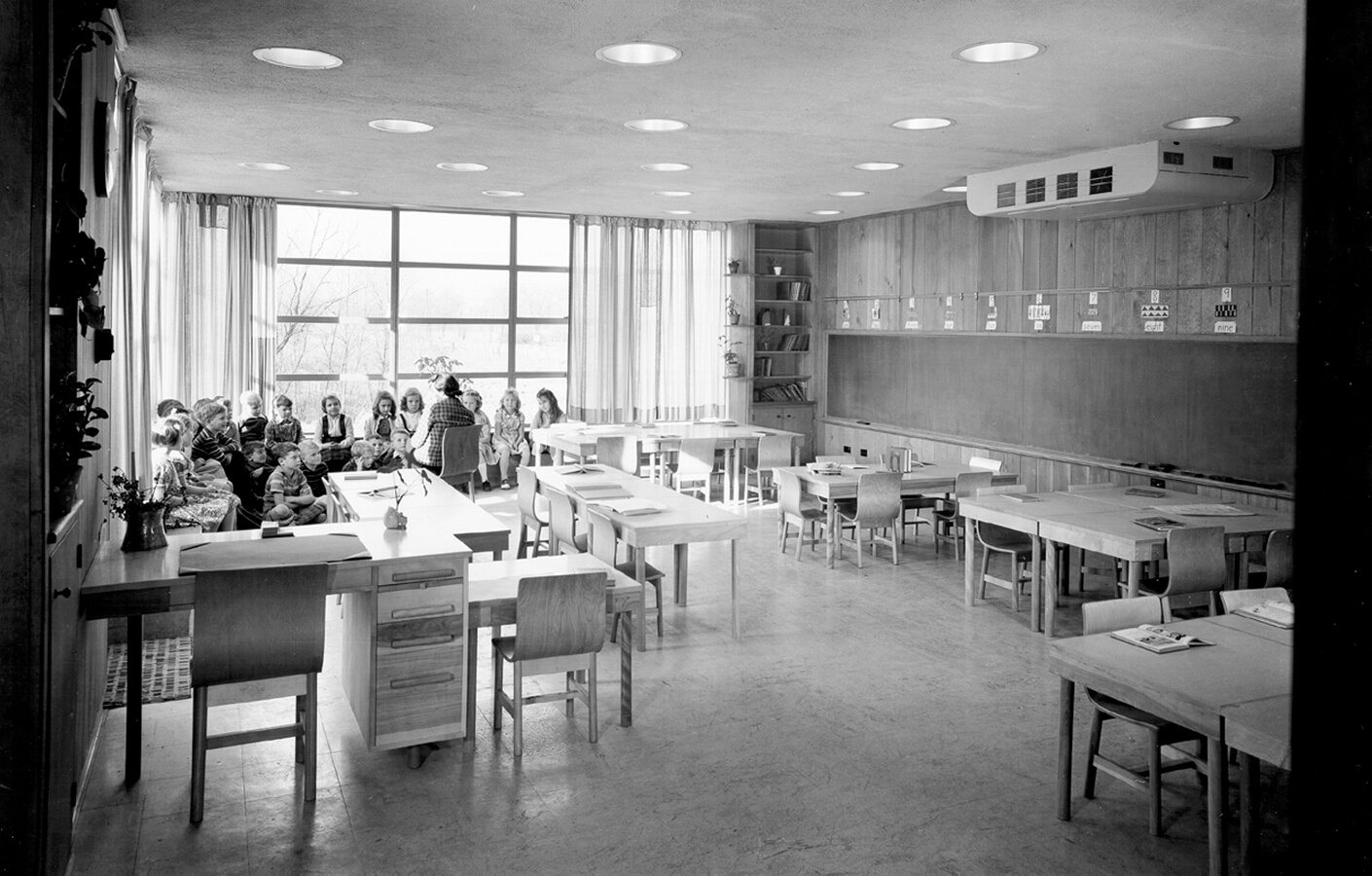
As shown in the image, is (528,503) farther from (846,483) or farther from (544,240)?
(544,240)

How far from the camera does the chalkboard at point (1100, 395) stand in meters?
7.50

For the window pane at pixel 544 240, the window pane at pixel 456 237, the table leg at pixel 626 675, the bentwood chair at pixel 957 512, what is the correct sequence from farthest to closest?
1. the window pane at pixel 544 240
2. the window pane at pixel 456 237
3. the bentwood chair at pixel 957 512
4. the table leg at pixel 626 675

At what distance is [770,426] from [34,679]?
10.8 meters

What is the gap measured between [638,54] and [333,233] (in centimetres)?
775

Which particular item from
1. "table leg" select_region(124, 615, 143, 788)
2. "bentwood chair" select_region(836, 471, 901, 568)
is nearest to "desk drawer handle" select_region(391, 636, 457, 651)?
"table leg" select_region(124, 615, 143, 788)

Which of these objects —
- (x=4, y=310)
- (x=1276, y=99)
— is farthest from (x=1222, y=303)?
(x=4, y=310)

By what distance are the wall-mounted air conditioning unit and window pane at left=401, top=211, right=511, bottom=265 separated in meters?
6.35

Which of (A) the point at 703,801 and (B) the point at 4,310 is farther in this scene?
(A) the point at 703,801

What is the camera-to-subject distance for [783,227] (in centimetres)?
1312

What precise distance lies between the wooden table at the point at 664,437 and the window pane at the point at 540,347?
1445mm

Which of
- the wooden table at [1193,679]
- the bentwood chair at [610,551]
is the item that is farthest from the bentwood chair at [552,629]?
the wooden table at [1193,679]

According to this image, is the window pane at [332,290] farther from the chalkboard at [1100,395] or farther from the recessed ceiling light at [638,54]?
the recessed ceiling light at [638,54]

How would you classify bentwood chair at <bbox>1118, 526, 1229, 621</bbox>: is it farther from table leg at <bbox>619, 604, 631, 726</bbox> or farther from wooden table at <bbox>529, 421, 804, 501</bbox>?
wooden table at <bbox>529, 421, 804, 501</bbox>

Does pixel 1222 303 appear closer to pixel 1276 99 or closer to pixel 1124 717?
pixel 1276 99
